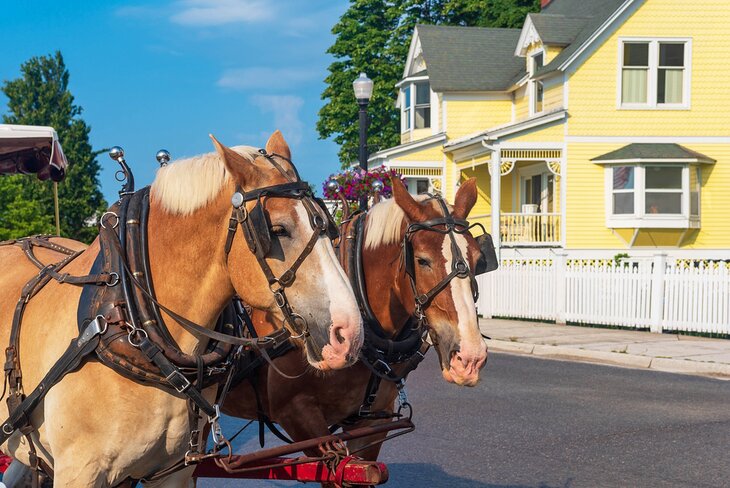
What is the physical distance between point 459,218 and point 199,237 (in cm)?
192

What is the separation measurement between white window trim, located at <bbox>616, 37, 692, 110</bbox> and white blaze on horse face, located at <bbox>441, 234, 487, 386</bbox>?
82.6 feet

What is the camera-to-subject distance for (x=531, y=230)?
2859 centimetres

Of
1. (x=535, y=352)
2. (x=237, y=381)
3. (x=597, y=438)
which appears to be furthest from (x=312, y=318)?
(x=535, y=352)

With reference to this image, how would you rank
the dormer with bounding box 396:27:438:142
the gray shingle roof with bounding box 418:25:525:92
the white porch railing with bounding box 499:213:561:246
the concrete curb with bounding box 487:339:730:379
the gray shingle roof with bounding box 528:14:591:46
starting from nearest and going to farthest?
1. the concrete curb with bounding box 487:339:730:379
2. the white porch railing with bounding box 499:213:561:246
3. the gray shingle roof with bounding box 528:14:591:46
4. the gray shingle roof with bounding box 418:25:525:92
5. the dormer with bounding box 396:27:438:142

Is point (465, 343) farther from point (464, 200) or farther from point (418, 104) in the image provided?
point (418, 104)

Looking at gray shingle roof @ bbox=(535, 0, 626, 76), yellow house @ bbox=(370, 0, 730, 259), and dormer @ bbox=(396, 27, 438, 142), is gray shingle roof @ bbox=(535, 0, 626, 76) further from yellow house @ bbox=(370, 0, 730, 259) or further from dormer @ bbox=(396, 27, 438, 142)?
dormer @ bbox=(396, 27, 438, 142)

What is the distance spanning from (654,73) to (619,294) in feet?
38.8

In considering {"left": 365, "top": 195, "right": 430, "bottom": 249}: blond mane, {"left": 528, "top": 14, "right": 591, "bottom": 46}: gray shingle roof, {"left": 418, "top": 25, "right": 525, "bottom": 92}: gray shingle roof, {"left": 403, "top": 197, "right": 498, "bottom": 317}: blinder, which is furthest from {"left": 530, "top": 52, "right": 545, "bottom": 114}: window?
{"left": 403, "top": 197, "right": 498, "bottom": 317}: blinder

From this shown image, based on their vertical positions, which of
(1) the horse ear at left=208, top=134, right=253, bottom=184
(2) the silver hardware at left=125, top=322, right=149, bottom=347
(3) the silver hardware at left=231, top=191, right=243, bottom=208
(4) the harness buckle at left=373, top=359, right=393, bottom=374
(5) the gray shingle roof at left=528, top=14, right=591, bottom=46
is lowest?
(4) the harness buckle at left=373, top=359, right=393, bottom=374

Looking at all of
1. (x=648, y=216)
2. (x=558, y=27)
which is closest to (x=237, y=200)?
(x=648, y=216)

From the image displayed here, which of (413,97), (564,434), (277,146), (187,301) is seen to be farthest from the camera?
(413,97)

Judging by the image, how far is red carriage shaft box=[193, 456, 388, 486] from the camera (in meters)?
4.08

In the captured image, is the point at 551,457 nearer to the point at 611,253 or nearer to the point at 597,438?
the point at 597,438

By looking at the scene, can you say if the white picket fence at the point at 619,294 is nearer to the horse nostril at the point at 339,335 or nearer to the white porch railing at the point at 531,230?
the white porch railing at the point at 531,230
